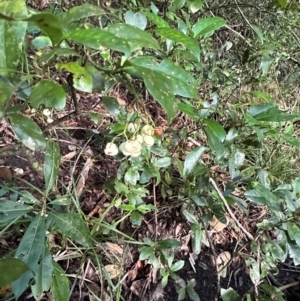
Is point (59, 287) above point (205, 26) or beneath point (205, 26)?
beneath

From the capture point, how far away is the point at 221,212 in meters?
1.24

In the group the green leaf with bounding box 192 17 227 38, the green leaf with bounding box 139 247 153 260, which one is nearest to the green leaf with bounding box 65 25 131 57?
the green leaf with bounding box 192 17 227 38

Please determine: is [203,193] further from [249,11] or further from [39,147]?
[249,11]

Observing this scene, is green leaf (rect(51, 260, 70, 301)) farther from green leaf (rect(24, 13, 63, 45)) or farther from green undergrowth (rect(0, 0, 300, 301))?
green leaf (rect(24, 13, 63, 45))

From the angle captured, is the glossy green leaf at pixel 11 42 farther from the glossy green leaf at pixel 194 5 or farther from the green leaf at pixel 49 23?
the glossy green leaf at pixel 194 5

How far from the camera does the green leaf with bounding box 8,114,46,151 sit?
2.06 feet

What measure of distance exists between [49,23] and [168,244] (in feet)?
2.85

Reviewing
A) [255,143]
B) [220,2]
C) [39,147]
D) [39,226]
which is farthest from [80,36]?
[220,2]

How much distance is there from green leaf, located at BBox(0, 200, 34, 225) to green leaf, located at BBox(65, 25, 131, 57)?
56 centimetres

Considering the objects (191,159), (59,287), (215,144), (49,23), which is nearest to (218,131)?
(215,144)

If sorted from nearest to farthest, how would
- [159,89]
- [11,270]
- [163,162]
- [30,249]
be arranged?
[159,89] < [11,270] < [30,249] < [163,162]

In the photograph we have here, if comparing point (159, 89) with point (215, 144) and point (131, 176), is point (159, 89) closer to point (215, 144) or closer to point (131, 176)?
point (215, 144)

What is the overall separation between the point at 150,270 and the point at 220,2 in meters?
1.70

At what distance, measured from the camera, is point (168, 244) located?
3.87 ft
